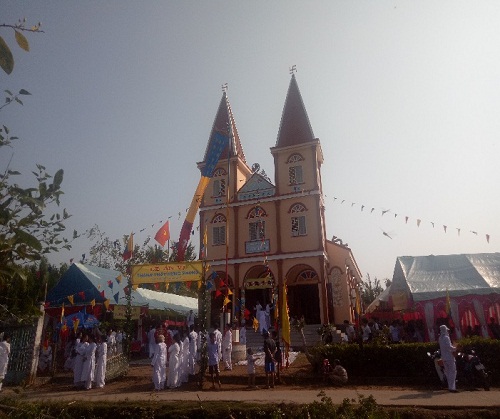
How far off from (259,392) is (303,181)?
51.1 feet

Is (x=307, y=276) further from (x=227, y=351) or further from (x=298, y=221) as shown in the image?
(x=227, y=351)

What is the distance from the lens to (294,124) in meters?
25.8


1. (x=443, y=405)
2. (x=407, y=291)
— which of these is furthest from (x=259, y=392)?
(x=407, y=291)

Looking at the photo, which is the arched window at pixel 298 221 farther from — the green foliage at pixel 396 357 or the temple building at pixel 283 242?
the green foliage at pixel 396 357

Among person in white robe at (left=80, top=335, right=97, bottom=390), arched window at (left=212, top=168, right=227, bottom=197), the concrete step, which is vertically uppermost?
arched window at (left=212, top=168, right=227, bottom=197)

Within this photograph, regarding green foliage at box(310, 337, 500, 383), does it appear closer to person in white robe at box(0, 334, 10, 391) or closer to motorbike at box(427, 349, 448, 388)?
motorbike at box(427, 349, 448, 388)

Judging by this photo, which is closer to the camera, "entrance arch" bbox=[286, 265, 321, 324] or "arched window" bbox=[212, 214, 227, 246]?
"entrance arch" bbox=[286, 265, 321, 324]

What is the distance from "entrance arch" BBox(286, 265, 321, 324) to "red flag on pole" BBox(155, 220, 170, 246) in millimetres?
7754

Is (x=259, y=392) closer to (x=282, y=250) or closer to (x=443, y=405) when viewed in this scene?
(x=443, y=405)

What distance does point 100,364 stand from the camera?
42.1 ft

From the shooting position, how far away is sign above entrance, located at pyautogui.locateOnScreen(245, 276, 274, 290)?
77.2 feet

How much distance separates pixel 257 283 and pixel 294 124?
10985 millimetres

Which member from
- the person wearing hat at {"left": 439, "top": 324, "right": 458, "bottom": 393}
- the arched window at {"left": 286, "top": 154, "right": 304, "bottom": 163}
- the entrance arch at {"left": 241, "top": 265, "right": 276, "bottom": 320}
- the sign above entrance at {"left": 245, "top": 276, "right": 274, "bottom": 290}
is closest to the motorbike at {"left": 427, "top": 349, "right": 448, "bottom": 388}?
the person wearing hat at {"left": 439, "top": 324, "right": 458, "bottom": 393}

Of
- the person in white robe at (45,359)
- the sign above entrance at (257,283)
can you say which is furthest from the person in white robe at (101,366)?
the sign above entrance at (257,283)
